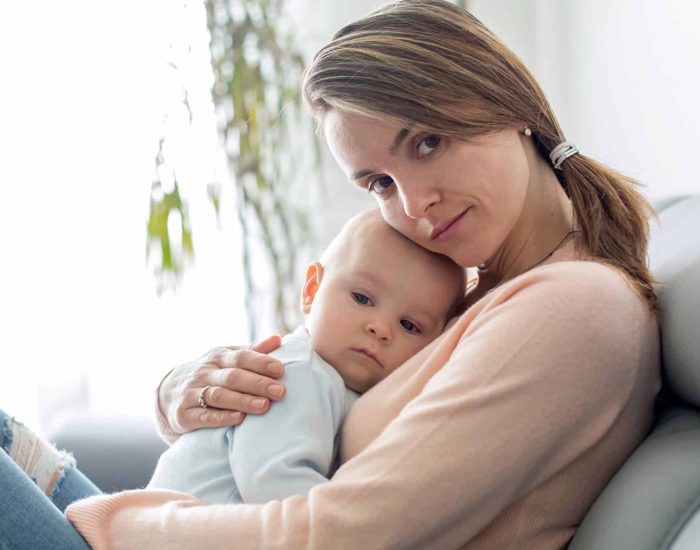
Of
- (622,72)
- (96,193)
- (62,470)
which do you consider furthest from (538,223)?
(96,193)

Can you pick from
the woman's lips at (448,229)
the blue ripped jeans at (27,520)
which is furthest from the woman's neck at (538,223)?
the blue ripped jeans at (27,520)

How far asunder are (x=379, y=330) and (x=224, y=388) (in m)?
0.22

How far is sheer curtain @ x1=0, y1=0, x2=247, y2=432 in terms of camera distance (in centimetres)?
311

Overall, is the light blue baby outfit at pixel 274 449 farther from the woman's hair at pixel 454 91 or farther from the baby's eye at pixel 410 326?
the woman's hair at pixel 454 91

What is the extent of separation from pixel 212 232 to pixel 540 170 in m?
2.08

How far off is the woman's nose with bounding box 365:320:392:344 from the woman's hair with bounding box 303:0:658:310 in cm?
27

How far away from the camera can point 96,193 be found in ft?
10.8

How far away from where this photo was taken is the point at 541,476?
3.59 feet

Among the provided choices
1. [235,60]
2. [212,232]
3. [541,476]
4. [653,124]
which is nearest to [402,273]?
[541,476]

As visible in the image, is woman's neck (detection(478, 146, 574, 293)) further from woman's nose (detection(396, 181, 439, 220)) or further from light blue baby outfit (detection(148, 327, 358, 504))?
light blue baby outfit (detection(148, 327, 358, 504))

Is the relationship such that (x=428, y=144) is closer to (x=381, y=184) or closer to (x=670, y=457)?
(x=381, y=184)

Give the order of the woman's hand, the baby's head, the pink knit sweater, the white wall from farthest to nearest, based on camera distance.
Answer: the white wall → the baby's head → the woman's hand → the pink knit sweater

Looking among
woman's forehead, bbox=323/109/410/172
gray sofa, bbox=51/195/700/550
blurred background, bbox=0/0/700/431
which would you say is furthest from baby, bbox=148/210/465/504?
blurred background, bbox=0/0/700/431

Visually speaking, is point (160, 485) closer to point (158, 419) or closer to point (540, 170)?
point (158, 419)
